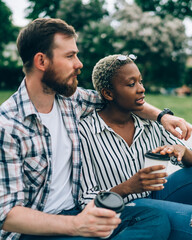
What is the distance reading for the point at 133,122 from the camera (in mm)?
2709

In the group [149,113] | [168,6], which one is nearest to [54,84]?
A: [149,113]

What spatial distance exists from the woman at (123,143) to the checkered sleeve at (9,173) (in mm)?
625

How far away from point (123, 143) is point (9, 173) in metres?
1.05

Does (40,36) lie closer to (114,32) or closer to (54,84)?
(54,84)

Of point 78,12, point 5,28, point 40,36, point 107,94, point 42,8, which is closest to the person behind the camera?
point 40,36

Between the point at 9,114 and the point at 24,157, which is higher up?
the point at 9,114

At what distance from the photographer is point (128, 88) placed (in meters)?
2.48

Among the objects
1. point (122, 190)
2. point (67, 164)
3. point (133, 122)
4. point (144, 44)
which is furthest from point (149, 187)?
point (144, 44)

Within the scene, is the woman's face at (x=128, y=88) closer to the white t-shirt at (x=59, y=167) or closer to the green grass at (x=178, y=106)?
the white t-shirt at (x=59, y=167)

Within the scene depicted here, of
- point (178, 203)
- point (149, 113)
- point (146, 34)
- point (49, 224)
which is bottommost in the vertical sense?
point (178, 203)

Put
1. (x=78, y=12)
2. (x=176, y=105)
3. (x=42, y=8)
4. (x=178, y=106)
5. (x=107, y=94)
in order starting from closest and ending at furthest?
(x=107, y=94) < (x=178, y=106) < (x=176, y=105) < (x=78, y=12) < (x=42, y=8)

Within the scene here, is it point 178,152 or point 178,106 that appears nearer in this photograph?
point 178,152

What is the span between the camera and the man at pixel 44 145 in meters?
1.76

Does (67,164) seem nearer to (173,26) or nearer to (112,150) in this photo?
(112,150)
